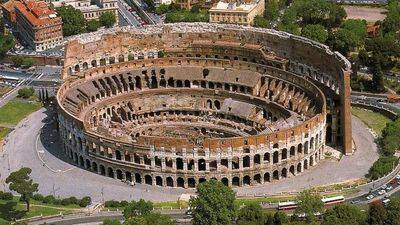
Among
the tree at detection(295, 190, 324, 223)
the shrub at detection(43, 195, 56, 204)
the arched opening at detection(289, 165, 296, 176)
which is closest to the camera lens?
the tree at detection(295, 190, 324, 223)

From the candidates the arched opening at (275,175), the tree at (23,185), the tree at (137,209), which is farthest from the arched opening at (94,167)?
the arched opening at (275,175)

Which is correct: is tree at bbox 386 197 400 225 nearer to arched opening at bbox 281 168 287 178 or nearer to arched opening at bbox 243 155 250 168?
arched opening at bbox 281 168 287 178

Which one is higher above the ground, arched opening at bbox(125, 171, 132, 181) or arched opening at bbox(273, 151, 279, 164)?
arched opening at bbox(273, 151, 279, 164)

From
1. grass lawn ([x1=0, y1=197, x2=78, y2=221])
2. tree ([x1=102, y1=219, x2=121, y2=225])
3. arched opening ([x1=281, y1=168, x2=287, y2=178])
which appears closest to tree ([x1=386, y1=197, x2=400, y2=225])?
arched opening ([x1=281, y1=168, x2=287, y2=178])

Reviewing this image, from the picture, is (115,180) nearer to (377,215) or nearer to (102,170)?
(102,170)

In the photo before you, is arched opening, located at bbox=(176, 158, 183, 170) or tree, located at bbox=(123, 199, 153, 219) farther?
arched opening, located at bbox=(176, 158, 183, 170)

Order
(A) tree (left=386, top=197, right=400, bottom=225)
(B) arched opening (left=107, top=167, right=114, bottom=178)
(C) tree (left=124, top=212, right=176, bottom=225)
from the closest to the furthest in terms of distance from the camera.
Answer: (C) tree (left=124, top=212, right=176, bottom=225) < (A) tree (left=386, top=197, right=400, bottom=225) < (B) arched opening (left=107, top=167, right=114, bottom=178)

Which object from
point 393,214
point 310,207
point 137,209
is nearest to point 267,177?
point 310,207

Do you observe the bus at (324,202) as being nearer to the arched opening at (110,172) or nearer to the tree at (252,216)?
the tree at (252,216)
